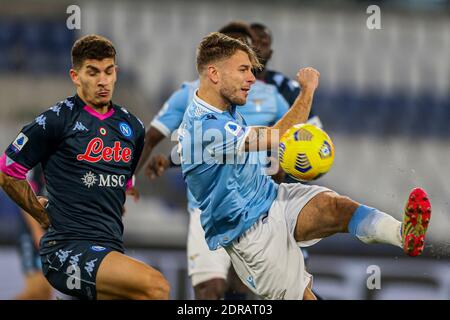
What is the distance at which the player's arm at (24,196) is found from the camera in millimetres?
5188

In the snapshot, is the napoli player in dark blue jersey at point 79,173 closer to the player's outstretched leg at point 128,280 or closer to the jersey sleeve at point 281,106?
the player's outstretched leg at point 128,280

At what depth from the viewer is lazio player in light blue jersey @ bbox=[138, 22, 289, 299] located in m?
6.98

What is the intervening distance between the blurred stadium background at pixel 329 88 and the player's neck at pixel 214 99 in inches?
124

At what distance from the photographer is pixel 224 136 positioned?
512 cm

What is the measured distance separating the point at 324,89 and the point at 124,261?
4.36 m

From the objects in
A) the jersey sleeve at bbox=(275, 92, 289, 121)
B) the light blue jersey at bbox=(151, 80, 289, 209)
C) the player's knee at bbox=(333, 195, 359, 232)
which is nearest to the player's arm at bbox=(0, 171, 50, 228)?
the player's knee at bbox=(333, 195, 359, 232)

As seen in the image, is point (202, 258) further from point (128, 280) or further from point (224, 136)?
point (128, 280)

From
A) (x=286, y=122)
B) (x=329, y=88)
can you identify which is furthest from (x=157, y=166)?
(x=329, y=88)

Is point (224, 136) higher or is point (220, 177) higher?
point (224, 136)

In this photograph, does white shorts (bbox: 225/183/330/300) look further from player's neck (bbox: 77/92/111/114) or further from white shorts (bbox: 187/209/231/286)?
white shorts (bbox: 187/209/231/286)

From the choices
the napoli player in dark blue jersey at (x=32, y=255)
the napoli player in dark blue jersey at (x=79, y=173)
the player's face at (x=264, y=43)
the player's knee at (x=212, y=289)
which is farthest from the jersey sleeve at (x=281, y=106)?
the napoli player in dark blue jersey at (x=32, y=255)

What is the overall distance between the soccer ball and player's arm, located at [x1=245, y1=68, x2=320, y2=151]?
8 cm

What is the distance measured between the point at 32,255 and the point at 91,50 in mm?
3377
